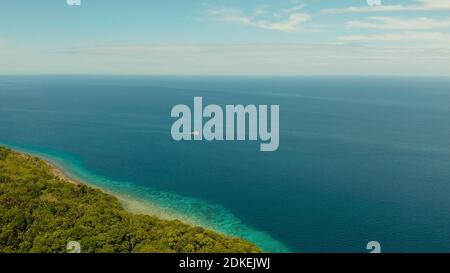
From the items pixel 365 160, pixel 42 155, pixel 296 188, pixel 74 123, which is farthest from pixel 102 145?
pixel 365 160

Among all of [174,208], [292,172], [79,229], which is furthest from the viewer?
[292,172]

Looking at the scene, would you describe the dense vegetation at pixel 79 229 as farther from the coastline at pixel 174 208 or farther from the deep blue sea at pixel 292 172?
the deep blue sea at pixel 292 172

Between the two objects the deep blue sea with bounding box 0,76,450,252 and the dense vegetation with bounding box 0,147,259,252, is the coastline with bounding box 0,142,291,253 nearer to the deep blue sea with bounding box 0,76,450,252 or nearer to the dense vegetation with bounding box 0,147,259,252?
the deep blue sea with bounding box 0,76,450,252

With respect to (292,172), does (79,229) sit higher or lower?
lower

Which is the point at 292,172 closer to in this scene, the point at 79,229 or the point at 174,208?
the point at 174,208

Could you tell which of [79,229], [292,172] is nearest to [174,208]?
[79,229]

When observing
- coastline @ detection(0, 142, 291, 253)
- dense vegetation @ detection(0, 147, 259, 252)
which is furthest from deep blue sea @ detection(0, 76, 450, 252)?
dense vegetation @ detection(0, 147, 259, 252)
